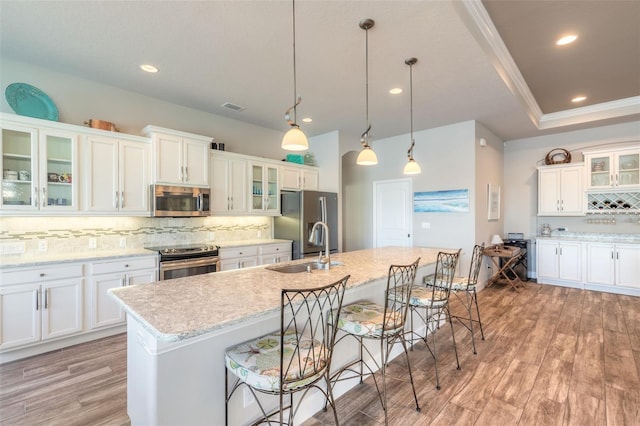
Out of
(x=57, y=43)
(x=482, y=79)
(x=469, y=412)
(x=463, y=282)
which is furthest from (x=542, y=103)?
(x=57, y=43)

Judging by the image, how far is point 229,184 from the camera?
4.35m

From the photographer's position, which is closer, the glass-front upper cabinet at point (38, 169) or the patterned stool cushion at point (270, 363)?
the patterned stool cushion at point (270, 363)

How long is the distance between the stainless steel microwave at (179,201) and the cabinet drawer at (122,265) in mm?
577

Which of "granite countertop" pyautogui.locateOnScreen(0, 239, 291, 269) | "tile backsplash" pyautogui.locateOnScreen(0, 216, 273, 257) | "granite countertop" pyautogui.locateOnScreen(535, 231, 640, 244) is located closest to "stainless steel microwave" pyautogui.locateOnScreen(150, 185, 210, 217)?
"tile backsplash" pyautogui.locateOnScreen(0, 216, 273, 257)

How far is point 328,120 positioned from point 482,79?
220cm

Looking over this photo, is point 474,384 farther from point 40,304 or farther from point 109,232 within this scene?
point 109,232

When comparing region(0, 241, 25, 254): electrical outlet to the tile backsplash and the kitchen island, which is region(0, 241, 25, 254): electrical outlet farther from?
the kitchen island

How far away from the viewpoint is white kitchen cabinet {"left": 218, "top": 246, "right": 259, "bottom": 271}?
4.00 meters

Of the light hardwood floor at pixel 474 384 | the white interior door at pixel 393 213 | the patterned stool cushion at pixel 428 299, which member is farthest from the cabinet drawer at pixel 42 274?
the white interior door at pixel 393 213

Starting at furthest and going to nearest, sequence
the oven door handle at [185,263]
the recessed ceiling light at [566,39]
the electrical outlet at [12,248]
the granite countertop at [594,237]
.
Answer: the granite countertop at [594,237]
the oven door handle at [185,263]
the recessed ceiling light at [566,39]
the electrical outlet at [12,248]

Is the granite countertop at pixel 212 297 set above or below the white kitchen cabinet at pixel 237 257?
above

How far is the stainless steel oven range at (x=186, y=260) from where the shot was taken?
3.43m

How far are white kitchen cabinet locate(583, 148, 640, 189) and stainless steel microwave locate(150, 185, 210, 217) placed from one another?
6.46 m

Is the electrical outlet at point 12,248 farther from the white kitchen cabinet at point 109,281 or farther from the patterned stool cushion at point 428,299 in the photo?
the patterned stool cushion at point 428,299
